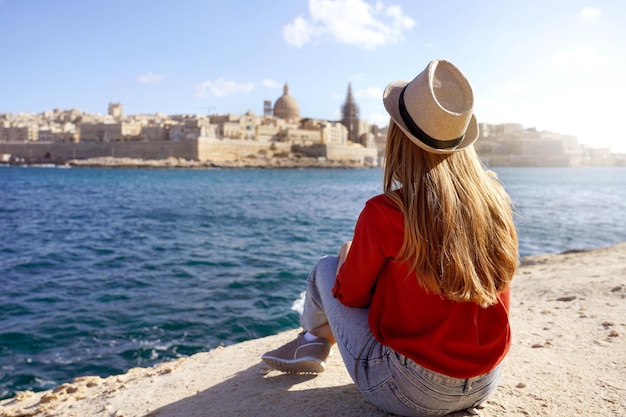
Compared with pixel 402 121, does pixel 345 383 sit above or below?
below

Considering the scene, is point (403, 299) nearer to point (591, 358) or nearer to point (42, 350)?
point (591, 358)

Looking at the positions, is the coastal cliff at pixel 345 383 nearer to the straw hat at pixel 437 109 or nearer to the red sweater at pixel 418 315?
the red sweater at pixel 418 315

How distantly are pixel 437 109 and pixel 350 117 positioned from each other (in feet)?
247

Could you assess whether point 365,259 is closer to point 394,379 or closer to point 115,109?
point 394,379

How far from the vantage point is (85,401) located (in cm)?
232

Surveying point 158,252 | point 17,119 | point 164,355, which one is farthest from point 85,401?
point 17,119

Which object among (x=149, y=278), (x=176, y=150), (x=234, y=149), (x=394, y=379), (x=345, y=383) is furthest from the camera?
(x=234, y=149)

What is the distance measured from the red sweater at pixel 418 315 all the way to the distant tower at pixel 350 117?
70.8m

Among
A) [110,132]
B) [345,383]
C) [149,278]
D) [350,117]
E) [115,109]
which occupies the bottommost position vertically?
[149,278]

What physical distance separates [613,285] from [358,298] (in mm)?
2484

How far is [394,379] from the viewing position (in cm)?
142

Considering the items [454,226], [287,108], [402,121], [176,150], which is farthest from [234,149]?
[454,226]

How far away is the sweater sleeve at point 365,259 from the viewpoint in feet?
4.30

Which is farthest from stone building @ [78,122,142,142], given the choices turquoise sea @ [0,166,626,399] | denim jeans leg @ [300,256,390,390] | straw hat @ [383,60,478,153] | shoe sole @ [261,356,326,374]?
straw hat @ [383,60,478,153]
